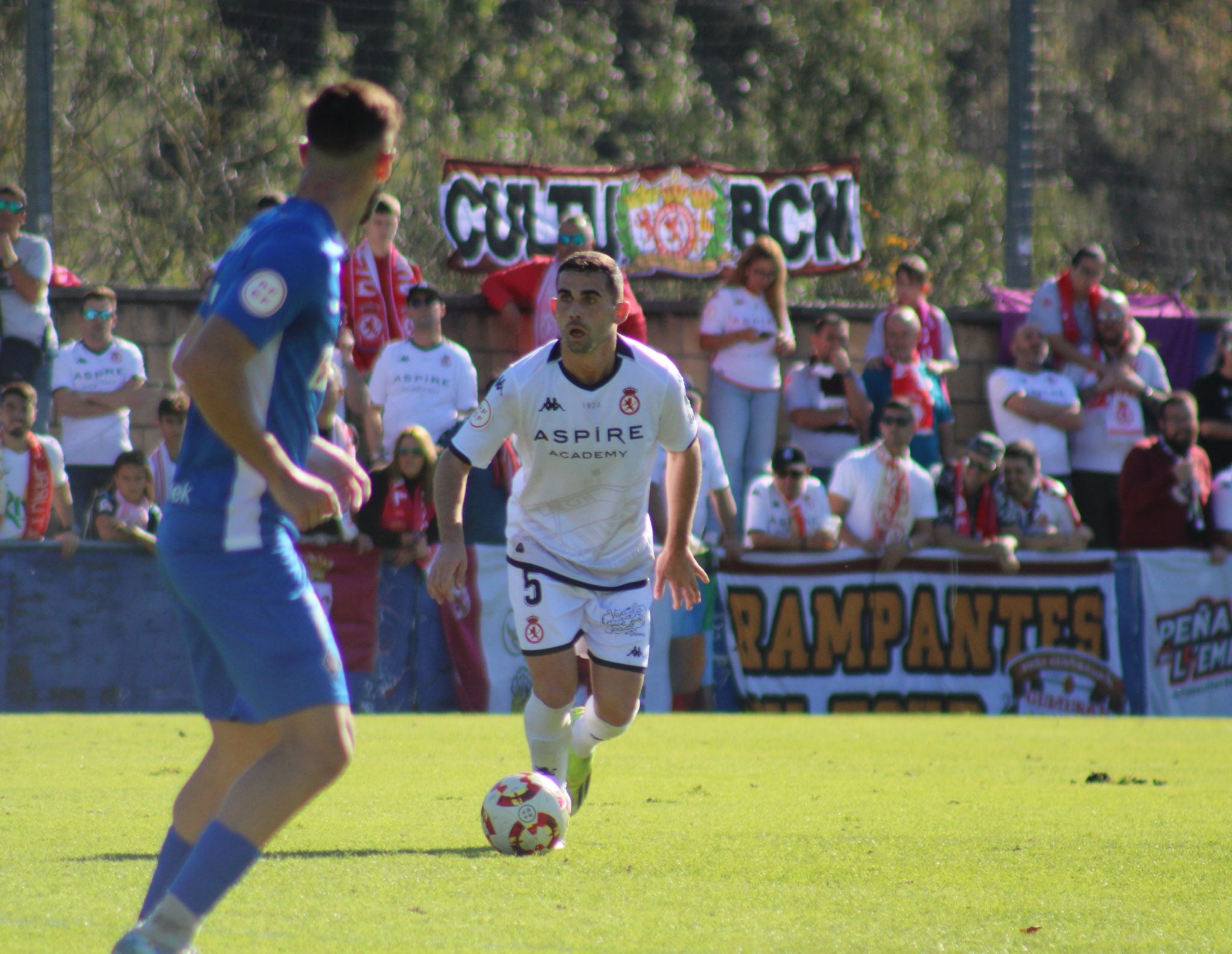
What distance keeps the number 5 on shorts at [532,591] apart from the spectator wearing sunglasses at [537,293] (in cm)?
631

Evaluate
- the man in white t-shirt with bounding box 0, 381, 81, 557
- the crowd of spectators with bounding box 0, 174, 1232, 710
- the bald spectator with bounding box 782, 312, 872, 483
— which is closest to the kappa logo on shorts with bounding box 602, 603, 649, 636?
the crowd of spectators with bounding box 0, 174, 1232, 710

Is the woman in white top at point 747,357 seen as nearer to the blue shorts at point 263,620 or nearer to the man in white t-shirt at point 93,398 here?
the man in white t-shirt at point 93,398

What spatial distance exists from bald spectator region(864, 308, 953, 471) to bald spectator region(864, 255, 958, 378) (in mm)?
216

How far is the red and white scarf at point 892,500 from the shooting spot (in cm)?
1325

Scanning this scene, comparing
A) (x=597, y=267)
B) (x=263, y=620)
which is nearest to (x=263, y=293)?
(x=263, y=620)

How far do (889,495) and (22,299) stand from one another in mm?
6594

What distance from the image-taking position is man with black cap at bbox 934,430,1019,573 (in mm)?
13344

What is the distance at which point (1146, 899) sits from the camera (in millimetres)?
5180

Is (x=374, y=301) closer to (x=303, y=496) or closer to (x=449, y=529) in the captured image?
(x=449, y=529)

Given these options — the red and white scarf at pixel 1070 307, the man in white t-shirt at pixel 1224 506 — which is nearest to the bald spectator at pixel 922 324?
the red and white scarf at pixel 1070 307

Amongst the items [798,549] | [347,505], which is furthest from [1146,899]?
[798,549]

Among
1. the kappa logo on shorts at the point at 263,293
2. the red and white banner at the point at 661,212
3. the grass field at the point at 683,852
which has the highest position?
the red and white banner at the point at 661,212

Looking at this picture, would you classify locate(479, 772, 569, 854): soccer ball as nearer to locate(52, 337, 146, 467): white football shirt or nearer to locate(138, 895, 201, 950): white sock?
locate(138, 895, 201, 950): white sock

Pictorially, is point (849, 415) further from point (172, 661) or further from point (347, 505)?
point (347, 505)
